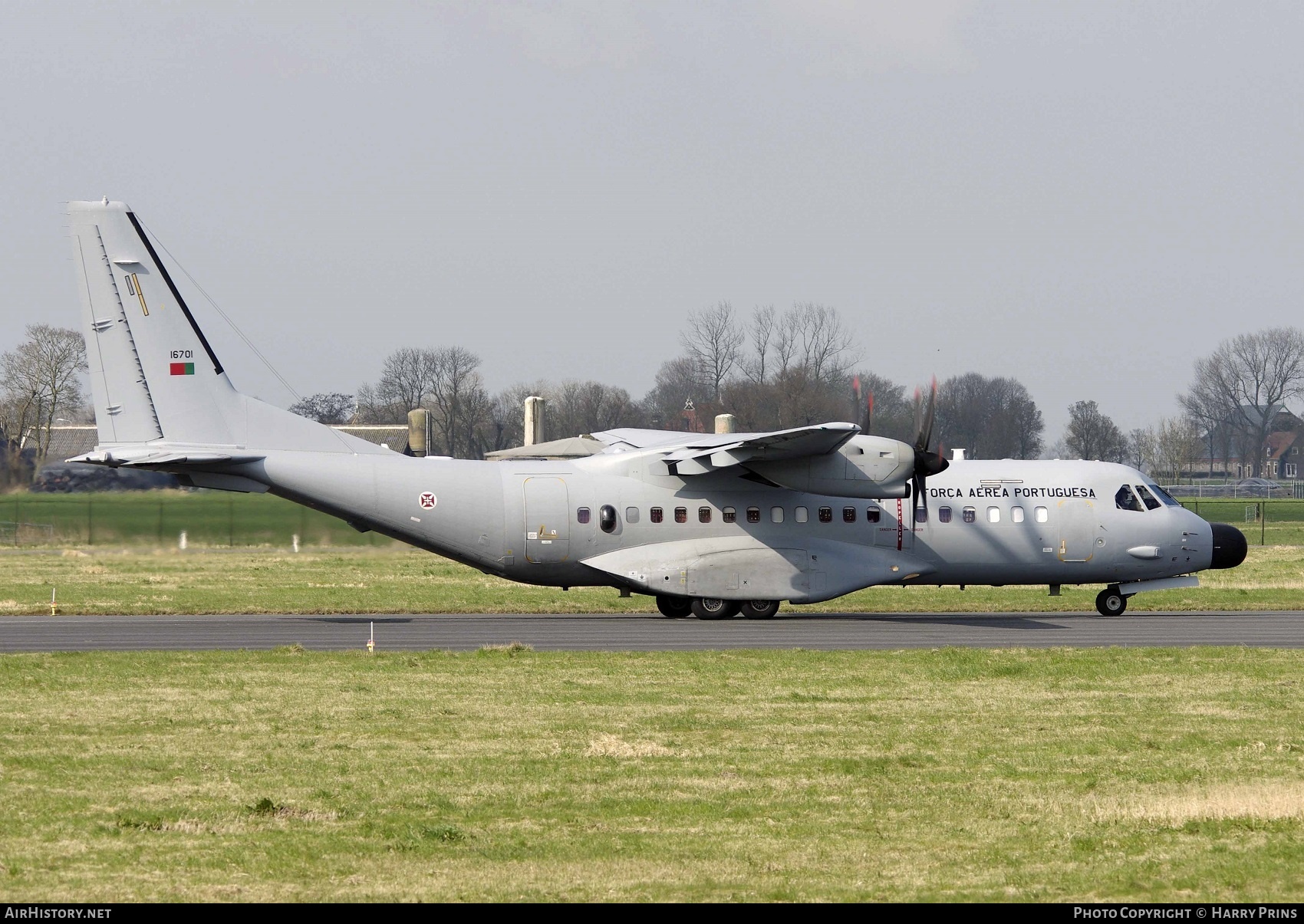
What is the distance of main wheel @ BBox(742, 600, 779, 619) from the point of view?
1222 inches

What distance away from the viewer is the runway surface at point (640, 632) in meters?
25.2

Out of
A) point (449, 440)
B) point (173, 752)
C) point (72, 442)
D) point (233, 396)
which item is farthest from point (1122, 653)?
point (449, 440)

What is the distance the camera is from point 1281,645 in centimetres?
2534

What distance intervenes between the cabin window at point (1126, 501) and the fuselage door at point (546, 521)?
1301 centimetres

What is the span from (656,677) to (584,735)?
502 centimetres

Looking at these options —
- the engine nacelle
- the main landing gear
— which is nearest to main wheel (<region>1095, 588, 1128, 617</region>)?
the engine nacelle

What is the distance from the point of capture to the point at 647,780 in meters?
13.3

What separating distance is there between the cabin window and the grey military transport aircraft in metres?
0.04

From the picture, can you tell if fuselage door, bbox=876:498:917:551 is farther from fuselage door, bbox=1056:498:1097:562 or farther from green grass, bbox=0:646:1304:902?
green grass, bbox=0:646:1304:902

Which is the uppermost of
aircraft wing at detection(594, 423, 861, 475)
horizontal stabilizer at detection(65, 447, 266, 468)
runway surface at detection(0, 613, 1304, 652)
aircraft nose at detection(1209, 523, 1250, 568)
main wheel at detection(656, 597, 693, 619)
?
aircraft wing at detection(594, 423, 861, 475)

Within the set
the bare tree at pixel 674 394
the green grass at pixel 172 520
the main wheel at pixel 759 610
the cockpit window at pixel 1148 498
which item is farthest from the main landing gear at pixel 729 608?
the bare tree at pixel 674 394

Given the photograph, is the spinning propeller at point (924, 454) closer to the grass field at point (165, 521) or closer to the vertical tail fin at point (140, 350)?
the vertical tail fin at point (140, 350)

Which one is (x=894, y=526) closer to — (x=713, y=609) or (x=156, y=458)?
(x=713, y=609)
